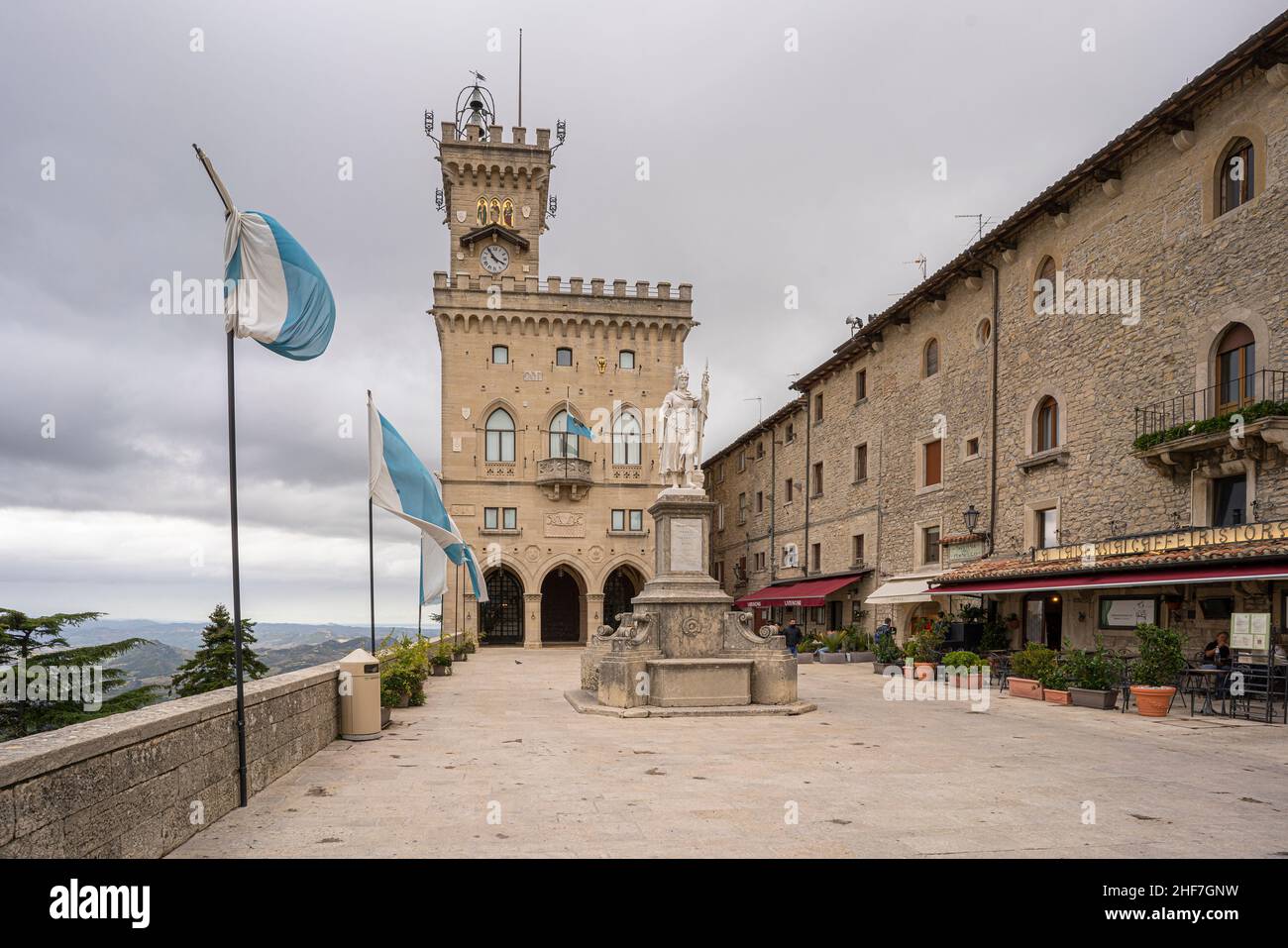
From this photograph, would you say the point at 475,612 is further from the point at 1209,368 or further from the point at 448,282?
the point at 1209,368

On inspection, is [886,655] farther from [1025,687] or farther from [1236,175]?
[1236,175]

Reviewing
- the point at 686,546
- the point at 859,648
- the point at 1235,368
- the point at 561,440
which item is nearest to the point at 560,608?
the point at 561,440

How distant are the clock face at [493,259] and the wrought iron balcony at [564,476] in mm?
11298

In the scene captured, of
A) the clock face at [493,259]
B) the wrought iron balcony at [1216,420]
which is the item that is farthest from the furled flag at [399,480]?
the clock face at [493,259]

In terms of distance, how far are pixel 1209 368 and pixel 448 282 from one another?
103 feet

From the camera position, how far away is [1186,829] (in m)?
6.62

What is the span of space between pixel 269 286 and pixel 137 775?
411 cm

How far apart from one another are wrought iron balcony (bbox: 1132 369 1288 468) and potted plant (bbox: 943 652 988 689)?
Answer: 5635mm

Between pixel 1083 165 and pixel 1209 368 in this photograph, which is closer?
pixel 1209 368

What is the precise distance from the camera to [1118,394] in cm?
1880

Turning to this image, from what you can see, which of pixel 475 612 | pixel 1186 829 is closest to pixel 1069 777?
pixel 1186 829

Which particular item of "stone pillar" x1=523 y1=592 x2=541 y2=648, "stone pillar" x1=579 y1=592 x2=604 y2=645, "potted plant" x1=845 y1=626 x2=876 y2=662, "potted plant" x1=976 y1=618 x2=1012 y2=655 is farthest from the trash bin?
"stone pillar" x1=579 y1=592 x2=604 y2=645

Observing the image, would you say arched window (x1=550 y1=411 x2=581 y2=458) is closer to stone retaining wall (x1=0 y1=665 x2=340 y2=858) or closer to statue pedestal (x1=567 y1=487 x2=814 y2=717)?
statue pedestal (x1=567 y1=487 x2=814 y2=717)

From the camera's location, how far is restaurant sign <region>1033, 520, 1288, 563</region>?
1376cm
